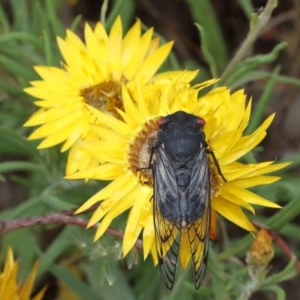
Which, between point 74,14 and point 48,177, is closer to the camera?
point 48,177

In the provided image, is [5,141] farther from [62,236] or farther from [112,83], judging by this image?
[112,83]

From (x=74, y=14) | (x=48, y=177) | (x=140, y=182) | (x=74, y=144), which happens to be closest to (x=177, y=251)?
(x=140, y=182)

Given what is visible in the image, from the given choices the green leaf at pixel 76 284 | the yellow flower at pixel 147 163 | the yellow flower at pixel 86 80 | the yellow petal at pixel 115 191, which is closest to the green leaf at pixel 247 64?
the yellow flower at pixel 86 80

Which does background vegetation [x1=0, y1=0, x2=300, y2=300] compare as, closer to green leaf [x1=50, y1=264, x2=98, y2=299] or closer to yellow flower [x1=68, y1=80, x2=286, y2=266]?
green leaf [x1=50, y1=264, x2=98, y2=299]

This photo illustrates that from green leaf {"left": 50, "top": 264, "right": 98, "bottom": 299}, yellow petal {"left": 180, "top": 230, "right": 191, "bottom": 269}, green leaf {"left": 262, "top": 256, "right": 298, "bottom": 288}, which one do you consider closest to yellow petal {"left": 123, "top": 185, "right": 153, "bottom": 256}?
yellow petal {"left": 180, "top": 230, "right": 191, "bottom": 269}

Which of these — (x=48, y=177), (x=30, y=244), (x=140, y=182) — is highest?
(x=140, y=182)

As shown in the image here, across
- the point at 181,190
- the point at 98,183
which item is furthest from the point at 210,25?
the point at 181,190

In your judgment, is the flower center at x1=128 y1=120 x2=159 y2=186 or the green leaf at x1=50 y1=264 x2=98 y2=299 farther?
the green leaf at x1=50 y1=264 x2=98 y2=299
